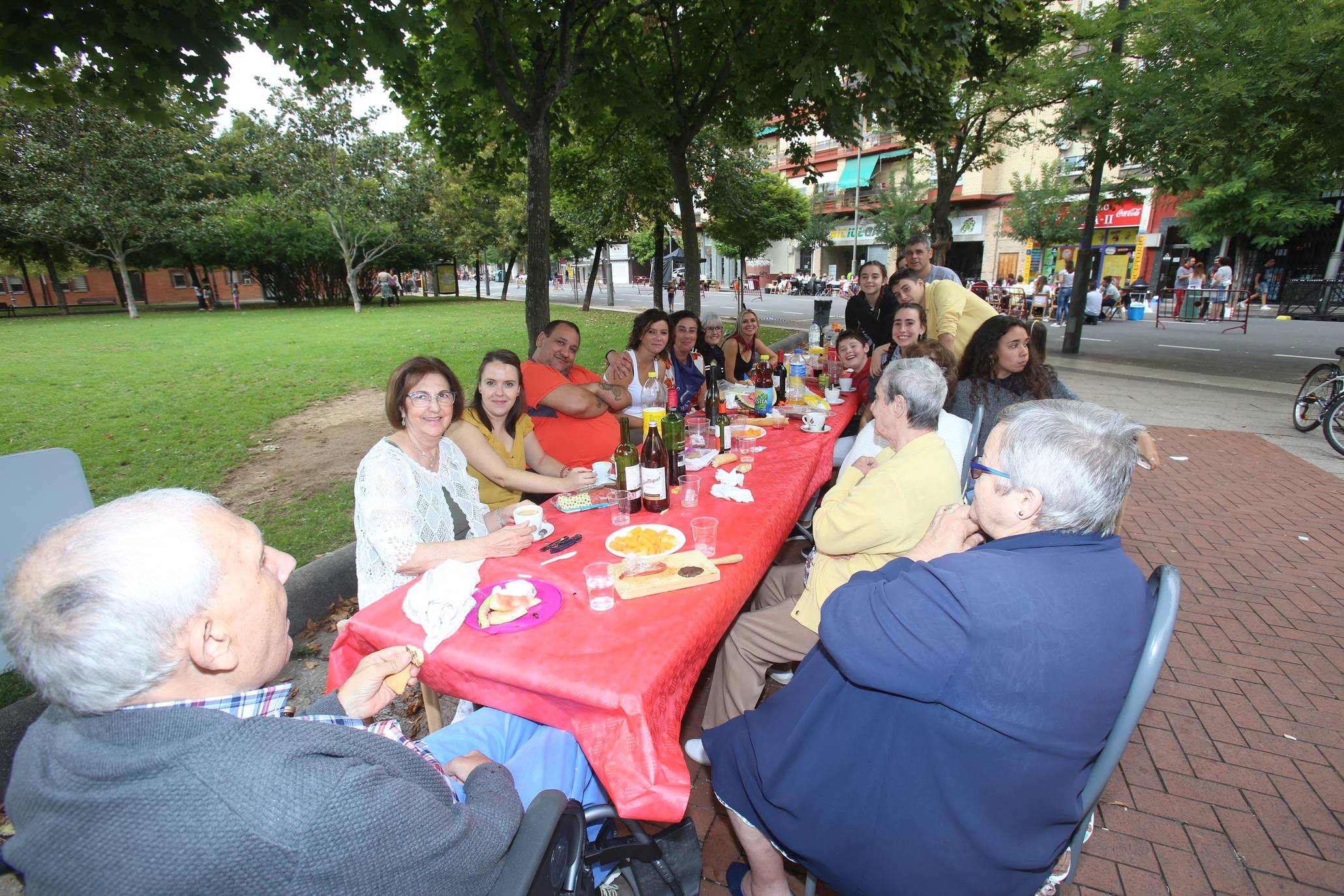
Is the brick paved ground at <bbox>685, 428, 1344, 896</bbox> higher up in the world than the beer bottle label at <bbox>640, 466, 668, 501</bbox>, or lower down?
lower down

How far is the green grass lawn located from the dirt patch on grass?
0.17 metres

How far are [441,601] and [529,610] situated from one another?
10.6 inches

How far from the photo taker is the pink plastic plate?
6.12ft

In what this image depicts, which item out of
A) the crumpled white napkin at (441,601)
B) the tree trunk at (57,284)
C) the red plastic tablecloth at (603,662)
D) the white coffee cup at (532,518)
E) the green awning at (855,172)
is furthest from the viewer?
the green awning at (855,172)

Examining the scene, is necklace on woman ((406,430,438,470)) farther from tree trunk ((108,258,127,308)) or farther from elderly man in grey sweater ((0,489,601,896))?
tree trunk ((108,258,127,308))

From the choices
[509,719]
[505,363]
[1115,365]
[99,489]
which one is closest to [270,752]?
[509,719]

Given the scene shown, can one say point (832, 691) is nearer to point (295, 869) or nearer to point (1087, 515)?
point (1087, 515)

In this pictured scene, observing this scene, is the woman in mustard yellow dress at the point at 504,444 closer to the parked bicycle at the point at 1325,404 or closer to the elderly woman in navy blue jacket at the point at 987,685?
the elderly woman in navy blue jacket at the point at 987,685

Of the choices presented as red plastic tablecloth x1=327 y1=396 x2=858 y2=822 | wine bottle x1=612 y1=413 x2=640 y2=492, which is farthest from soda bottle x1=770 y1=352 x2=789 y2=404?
red plastic tablecloth x1=327 y1=396 x2=858 y2=822

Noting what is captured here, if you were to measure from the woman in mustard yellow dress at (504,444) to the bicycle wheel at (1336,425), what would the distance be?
8.23 m

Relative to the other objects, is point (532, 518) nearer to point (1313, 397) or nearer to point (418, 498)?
point (418, 498)

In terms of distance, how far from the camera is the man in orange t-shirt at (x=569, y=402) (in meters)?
3.80

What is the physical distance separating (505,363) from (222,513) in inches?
84.6

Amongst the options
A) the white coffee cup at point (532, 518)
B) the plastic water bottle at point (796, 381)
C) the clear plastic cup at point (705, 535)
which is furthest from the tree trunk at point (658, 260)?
the clear plastic cup at point (705, 535)
